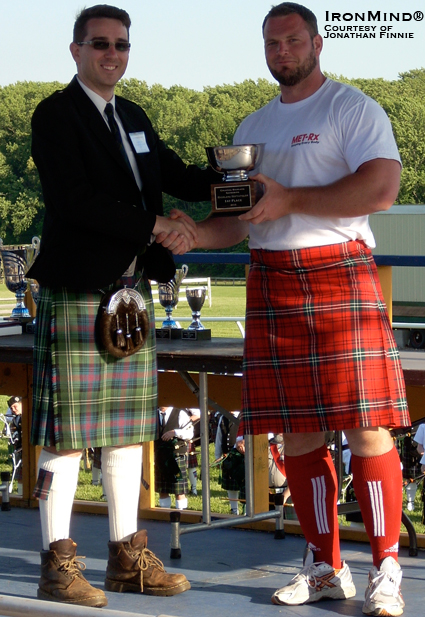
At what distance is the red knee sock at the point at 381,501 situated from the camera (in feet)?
7.98

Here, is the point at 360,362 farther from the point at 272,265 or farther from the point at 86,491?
the point at 86,491

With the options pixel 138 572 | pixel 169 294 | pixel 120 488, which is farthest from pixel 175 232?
pixel 169 294

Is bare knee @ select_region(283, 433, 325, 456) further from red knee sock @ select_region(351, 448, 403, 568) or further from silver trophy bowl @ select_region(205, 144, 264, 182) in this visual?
silver trophy bowl @ select_region(205, 144, 264, 182)

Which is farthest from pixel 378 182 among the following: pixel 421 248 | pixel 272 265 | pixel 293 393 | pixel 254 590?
pixel 421 248

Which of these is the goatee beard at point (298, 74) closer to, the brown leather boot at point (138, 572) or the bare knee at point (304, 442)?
the bare knee at point (304, 442)

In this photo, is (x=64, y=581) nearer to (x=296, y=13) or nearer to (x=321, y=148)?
(x=321, y=148)

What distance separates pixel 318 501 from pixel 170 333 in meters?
1.34

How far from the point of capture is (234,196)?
254 cm

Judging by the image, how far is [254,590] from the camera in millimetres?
2746

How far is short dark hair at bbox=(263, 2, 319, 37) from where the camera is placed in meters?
2.49

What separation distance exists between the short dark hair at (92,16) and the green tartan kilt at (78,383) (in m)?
0.73

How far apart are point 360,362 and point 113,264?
2.41 feet

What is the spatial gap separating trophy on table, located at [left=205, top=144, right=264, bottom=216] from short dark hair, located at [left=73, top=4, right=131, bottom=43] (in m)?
0.47

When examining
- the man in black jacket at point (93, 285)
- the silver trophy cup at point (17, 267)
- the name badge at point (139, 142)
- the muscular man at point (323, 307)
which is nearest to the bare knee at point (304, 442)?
the muscular man at point (323, 307)
